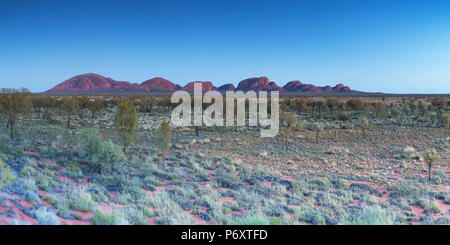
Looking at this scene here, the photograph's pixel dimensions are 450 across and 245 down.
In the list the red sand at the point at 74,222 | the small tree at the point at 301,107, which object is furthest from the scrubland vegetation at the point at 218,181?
the small tree at the point at 301,107

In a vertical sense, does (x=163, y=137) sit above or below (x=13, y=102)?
below

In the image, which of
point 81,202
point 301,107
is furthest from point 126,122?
point 301,107

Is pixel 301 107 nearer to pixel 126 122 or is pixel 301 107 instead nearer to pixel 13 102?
pixel 126 122

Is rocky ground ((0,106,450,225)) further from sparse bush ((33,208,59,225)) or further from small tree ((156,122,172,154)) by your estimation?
small tree ((156,122,172,154))

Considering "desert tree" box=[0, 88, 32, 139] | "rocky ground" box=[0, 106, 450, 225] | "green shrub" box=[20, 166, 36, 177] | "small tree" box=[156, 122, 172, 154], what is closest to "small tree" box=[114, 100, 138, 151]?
"rocky ground" box=[0, 106, 450, 225]

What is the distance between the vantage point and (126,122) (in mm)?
15008

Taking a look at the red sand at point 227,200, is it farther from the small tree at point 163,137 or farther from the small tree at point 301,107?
the small tree at point 301,107

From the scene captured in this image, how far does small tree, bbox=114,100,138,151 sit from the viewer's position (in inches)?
587

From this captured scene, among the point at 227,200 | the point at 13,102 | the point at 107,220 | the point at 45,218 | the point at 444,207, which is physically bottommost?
the point at 444,207

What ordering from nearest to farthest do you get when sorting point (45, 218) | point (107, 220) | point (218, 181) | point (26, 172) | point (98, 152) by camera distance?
point (45, 218), point (107, 220), point (26, 172), point (218, 181), point (98, 152)

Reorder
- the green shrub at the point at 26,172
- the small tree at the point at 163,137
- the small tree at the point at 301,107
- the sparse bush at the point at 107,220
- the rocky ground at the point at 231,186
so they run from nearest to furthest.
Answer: the sparse bush at the point at 107,220 → the rocky ground at the point at 231,186 → the green shrub at the point at 26,172 → the small tree at the point at 163,137 → the small tree at the point at 301,107

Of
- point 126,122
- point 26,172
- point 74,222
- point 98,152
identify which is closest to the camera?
point 74,222

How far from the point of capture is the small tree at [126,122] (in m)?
14.9
